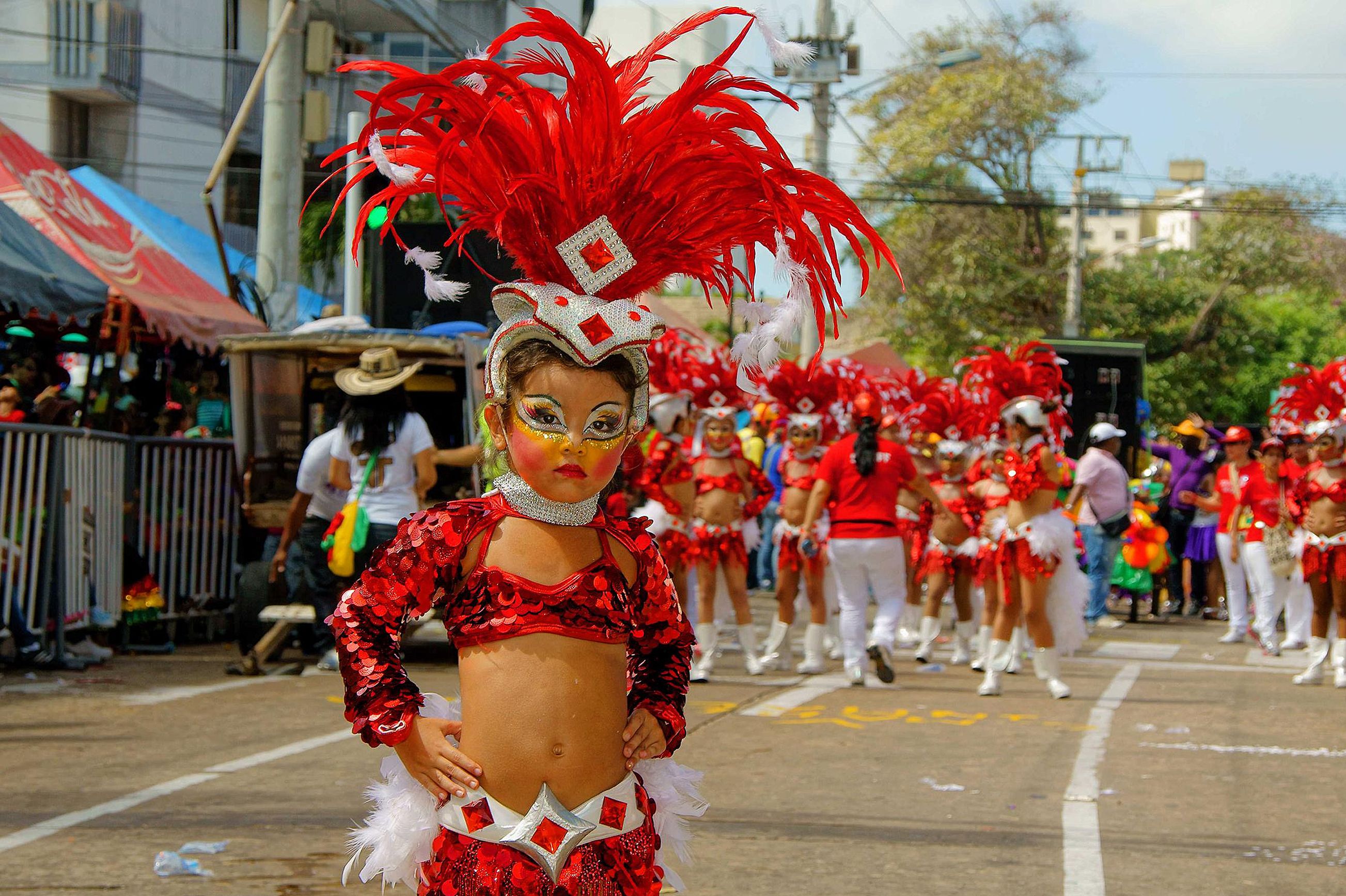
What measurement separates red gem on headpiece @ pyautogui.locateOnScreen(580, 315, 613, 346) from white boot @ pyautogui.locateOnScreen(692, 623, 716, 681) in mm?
8181

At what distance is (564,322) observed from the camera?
3.57m

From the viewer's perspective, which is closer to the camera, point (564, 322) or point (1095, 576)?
point (564, 322)

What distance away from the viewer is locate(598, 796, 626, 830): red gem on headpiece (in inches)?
140

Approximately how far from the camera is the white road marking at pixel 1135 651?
586 inches

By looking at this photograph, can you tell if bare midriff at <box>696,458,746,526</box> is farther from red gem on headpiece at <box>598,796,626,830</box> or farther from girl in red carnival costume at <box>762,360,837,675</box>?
red gem on headpiece at <box>598,796,626,830</box>

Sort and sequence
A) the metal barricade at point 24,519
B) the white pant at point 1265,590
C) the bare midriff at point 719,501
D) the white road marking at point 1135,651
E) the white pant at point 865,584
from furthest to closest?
the white pant at point 1265,590 → the white road marking at point 1135,651 → the bare midriff at point 719,501 → the white pant at point 865,584 → the metal barricade at point 24,519

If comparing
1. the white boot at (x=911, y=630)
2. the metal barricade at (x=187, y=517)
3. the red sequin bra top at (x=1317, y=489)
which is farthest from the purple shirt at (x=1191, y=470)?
the metal barricade at (x=187, y=517)

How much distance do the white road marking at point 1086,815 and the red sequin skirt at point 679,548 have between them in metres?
3.13

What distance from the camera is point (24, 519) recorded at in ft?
34.8

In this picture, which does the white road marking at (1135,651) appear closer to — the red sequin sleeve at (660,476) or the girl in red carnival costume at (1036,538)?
the girl in red carnival costume at (1036,538)

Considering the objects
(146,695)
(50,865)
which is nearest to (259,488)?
(146,695)

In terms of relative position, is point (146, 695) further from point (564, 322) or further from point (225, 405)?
point (564, 322)

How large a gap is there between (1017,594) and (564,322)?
8535 mm

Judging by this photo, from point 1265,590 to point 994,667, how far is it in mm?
4845
